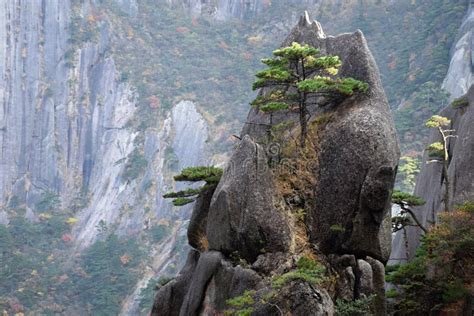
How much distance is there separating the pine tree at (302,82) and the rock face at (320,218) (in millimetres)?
433

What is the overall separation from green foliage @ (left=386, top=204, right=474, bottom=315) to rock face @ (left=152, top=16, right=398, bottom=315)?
47.1 inches

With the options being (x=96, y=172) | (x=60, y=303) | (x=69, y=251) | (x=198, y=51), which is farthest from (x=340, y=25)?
(x=60, y=303)

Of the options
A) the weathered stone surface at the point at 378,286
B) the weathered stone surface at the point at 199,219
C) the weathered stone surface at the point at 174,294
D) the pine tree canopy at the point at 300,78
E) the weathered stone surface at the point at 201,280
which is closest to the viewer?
the weathered stone surface at the point at 378,286

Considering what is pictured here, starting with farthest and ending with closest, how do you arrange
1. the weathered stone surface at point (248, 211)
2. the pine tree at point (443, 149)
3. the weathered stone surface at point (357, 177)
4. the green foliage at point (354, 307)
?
the pine tree at point (443, 149) < the weathered stone surface at point (248, 211) < the weathered stone surface at point (357, 177) < the green foliage at point (354, 307)

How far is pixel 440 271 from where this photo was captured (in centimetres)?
1395

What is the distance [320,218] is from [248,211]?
1.48 metres

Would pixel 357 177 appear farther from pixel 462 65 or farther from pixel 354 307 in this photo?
pixel 462 65

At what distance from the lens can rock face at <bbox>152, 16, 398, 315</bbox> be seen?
1288 centimetres

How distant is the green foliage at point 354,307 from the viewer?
12.0 m

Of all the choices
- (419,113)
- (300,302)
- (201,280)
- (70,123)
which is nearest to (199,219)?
(201,280)

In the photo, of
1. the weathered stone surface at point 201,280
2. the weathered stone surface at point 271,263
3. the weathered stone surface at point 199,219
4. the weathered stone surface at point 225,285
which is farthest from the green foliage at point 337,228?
the weathered stone surface at point 199,219

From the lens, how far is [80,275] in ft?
172

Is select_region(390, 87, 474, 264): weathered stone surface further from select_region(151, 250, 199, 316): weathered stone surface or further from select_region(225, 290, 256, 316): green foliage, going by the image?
select_region(225, 290, 256, 316): green foliage

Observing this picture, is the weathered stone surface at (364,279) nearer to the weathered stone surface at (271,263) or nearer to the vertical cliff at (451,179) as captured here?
the weathered stone surface at (271,263)
